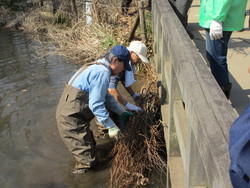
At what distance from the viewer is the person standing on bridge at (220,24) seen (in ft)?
12.5

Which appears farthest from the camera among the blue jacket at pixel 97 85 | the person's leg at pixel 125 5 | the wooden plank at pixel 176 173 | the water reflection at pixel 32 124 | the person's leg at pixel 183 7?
the person's leg at pixel 125 5

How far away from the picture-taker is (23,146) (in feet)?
16.2

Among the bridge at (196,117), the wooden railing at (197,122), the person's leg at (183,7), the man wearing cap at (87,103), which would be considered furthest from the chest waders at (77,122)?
the person's leg at (183,7)

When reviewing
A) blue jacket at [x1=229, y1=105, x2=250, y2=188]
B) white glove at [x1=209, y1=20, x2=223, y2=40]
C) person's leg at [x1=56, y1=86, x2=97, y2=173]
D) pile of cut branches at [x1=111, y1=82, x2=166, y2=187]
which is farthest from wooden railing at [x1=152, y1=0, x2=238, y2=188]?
person's leg at [x1=56, y1=86, x2=97, y2=173]

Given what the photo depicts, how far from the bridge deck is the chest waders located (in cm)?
185

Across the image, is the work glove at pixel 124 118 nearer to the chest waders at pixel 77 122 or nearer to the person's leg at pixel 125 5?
the chest waders at pixel 77 122

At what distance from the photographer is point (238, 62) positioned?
5.68 m

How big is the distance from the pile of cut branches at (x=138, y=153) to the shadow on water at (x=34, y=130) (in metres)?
0.32

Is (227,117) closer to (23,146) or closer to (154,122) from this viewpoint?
(154,122)

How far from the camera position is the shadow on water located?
4.14m

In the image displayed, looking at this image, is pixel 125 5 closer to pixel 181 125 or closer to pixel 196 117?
pixel 181 125

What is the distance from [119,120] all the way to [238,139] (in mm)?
3386

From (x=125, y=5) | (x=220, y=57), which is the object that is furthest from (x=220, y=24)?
(x=125, y=5)

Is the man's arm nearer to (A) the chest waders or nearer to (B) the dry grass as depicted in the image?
(A) the chest waders
